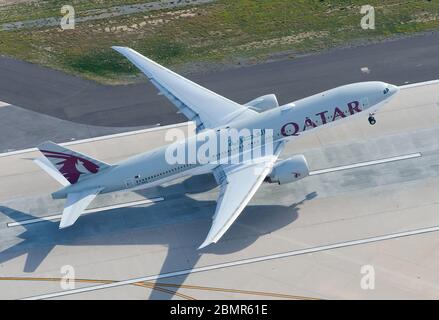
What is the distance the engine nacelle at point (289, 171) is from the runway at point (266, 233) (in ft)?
10.5

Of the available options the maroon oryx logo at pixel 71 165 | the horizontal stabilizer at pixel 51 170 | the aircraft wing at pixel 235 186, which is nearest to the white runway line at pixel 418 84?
the aircraft wing at pixel 235 186

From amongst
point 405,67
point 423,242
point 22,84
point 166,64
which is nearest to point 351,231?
point 423,242

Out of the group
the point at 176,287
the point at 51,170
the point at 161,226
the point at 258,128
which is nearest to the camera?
the point at 176,287

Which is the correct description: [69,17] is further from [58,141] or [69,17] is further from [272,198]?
[272,198]

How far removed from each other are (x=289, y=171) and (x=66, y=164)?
56.6 feet

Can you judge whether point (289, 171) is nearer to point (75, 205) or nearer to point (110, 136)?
point (75, 205)

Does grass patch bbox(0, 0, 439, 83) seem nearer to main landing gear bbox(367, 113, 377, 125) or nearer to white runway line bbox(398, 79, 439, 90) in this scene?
white runway line bbox(398, 79, 439, 90)

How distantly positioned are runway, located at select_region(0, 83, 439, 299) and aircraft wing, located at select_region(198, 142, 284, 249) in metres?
3.66

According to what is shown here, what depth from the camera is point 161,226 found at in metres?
66.7

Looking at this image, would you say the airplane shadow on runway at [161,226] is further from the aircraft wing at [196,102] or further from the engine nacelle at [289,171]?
the aircraft wing at [196,102]

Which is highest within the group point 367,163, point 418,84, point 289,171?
point 418,84

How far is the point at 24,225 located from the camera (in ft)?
221

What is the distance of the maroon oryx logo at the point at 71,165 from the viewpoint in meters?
63.4

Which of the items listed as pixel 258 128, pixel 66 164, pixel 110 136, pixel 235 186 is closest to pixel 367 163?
pixel 258 128
